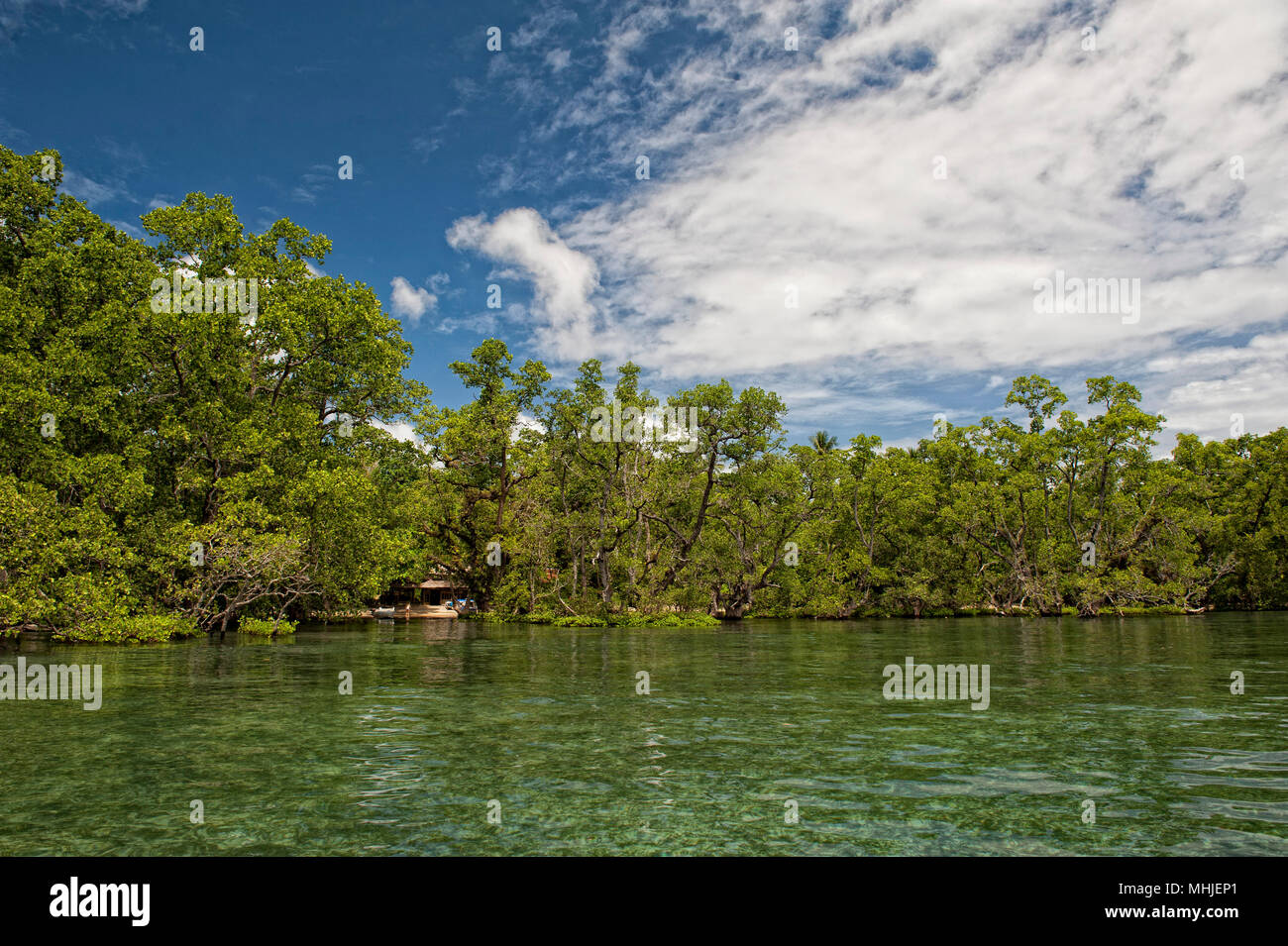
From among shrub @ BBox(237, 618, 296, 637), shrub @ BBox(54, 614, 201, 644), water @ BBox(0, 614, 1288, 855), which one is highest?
water @ BBox(0, 614, 1288, 855)

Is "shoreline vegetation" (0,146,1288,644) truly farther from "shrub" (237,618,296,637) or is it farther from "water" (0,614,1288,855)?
"water" (0,614,1288,855)

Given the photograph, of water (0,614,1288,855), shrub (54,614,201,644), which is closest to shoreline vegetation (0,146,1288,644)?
shrub (54,614,201,644)

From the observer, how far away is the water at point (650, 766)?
6.38 m

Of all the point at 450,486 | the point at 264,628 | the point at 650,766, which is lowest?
the point at 264,628

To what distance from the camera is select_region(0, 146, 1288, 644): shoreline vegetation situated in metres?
27.5

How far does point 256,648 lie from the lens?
26484 millimetres

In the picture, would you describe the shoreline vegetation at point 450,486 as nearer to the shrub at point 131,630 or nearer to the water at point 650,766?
the shrub at point 131,630

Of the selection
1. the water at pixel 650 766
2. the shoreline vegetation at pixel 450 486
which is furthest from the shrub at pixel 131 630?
the water at pixel 650 766

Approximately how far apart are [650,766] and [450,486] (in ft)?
160

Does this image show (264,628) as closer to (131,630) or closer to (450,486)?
(131,630)

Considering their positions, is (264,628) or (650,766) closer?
(650,766)

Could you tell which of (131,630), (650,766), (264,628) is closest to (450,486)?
(264,628)

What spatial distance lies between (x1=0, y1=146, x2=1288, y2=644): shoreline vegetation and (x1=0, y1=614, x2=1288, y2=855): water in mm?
13528

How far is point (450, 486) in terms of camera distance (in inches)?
2188
